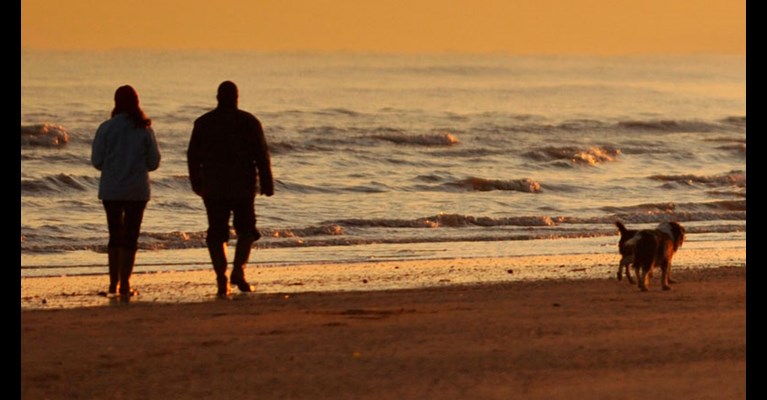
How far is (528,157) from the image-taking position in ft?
111

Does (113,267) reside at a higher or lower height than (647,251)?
lower

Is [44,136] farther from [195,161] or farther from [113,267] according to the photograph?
[195,161]

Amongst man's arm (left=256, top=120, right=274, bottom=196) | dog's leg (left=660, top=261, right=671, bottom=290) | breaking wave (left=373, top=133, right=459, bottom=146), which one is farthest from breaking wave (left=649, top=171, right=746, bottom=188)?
man's arm (left=256, top=120, right=274, bottom=196)

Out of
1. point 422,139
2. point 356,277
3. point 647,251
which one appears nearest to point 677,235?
point 647,251

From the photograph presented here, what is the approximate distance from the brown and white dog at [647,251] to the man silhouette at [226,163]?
2.63 metres

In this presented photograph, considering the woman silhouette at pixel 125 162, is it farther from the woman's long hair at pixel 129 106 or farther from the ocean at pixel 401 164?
the ocean at pixel 401 164

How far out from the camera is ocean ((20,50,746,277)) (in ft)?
57.7

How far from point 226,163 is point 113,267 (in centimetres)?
109

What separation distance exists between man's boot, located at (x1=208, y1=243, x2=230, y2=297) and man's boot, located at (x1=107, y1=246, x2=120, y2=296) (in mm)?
645

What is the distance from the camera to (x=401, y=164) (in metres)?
31.0

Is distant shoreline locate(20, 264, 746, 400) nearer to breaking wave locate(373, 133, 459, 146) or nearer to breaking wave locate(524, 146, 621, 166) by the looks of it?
breaking wave locate(524, 146, 621, 166)

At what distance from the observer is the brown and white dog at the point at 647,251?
12148mm
